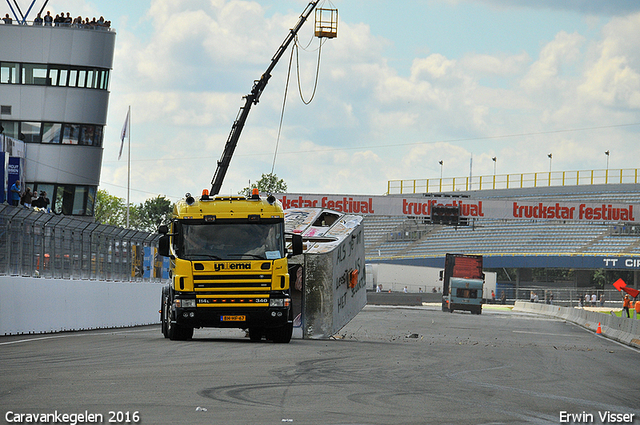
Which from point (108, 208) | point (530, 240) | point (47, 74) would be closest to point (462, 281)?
point (530, 240)

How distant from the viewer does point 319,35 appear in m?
47.4

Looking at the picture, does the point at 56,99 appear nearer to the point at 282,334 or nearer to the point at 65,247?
the point at 65,247

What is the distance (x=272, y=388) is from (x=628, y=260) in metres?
73.2

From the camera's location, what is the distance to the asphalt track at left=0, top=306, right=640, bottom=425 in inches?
332

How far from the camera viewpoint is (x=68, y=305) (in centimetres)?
2239

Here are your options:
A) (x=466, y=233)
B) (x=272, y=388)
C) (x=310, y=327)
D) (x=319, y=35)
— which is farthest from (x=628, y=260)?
(x=272, y=388)

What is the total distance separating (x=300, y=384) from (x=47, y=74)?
41885mm

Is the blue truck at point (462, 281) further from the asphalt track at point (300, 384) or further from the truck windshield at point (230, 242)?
the truck windshield at point (230, 242)

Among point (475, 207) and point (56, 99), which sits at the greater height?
point (56, 99)

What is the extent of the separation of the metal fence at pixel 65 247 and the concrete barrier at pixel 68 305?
279 mm

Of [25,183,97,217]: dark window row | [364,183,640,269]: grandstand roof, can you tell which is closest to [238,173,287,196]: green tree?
[364,183,640,269]: grandstand roof

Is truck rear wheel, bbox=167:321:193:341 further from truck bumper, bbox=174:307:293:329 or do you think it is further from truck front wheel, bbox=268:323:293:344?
truck front wheel, bbox=268:323:293:344

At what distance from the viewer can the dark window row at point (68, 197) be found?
49.3 m

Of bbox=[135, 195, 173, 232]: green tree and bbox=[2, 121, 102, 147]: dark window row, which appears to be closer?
bbox=[2, 121, 102, 147]: dark window row
